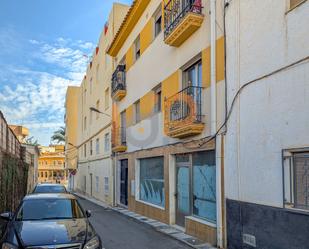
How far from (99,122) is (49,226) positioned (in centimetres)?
1940

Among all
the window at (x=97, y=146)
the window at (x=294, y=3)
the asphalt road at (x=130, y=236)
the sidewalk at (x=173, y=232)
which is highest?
the window at (x=294, y=3)

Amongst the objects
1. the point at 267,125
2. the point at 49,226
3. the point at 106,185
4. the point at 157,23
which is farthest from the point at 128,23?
the point at 49,226

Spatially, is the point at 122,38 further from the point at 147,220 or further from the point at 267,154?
the point at 267,154

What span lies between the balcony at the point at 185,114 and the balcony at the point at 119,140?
24.1ft

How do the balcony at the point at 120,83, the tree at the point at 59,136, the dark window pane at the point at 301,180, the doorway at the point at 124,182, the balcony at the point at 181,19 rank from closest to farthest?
the dark window pane at the point at 301,180 < the balcony at the point at 181,19 < the balcony at the point at 120,83 < the doorway at the point at 124,182 < the tree at the point at 59,136

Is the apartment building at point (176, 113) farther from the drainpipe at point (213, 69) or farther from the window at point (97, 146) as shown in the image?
the window at point (97, 146)

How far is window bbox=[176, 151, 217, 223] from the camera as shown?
382 inches

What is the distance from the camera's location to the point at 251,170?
7598 millimetres

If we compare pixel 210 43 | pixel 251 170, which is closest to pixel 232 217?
pixel 251 170

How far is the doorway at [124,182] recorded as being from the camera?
19.3 m

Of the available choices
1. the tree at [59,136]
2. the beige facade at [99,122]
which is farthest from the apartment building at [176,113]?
the tree at [59,136]

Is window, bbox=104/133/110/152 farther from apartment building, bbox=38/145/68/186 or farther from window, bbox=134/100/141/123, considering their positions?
apartment building, bbox=38/145/68/186

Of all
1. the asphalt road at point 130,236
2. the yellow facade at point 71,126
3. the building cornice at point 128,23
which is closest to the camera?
the asphalt road at point 130,236

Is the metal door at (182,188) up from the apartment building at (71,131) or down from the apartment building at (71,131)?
down
